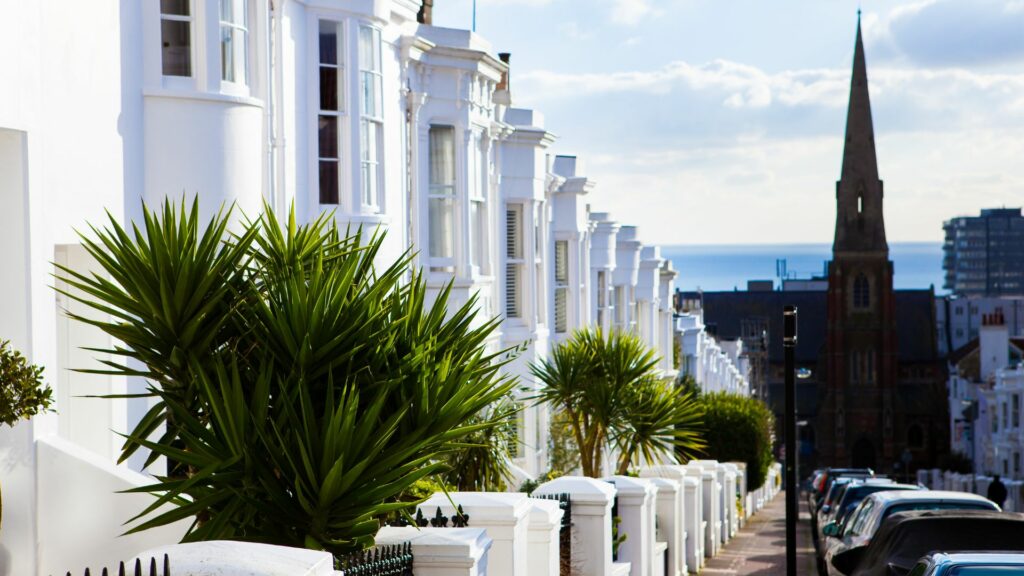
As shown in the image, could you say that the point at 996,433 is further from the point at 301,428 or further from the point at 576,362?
the point at 301,428

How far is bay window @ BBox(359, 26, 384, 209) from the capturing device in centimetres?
1683

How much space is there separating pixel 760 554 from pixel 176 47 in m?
18.1

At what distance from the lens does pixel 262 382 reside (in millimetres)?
9336

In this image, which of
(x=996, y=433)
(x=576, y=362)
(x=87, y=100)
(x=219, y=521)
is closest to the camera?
(x=219, y=521)

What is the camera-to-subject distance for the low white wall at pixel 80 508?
11.3 metres

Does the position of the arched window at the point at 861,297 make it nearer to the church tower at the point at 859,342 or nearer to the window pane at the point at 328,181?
the church tower at the point at 859,342

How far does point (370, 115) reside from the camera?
17000 millimetres

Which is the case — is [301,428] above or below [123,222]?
below

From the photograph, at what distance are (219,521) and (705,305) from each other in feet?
486

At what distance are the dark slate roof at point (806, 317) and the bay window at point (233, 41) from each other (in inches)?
5117

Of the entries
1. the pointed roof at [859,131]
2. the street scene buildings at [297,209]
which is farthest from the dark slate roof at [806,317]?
the street scene buildings at [297,209]

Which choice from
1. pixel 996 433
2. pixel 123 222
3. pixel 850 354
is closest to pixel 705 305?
pixel 850 354

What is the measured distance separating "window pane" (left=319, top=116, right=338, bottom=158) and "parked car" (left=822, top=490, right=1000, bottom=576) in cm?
691

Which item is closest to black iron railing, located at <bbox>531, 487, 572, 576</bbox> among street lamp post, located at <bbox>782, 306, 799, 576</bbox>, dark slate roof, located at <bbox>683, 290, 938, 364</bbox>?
street lamp post, located at <bbox>782, 306, 799, 576</bbox>
